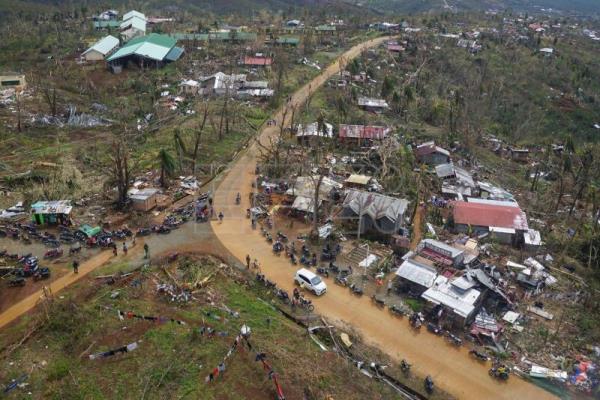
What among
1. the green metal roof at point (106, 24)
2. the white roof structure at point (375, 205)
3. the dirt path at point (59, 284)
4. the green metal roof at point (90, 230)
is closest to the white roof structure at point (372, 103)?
the white roof structure at point (375, 205)

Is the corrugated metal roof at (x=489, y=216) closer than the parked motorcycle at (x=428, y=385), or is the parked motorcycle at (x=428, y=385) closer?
the parked motorcycle at (x=428, y=385)

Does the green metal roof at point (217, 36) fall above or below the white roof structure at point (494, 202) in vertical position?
above

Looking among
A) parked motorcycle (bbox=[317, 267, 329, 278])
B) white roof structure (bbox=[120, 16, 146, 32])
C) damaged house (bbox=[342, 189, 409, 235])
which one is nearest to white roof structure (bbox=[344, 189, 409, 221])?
damaged house (bbox=[342, 189, 409, 235])

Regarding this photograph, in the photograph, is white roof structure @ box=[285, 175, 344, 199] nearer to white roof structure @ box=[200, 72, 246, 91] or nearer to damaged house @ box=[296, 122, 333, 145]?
damaged house @ box=[296, 122, 333, 145]

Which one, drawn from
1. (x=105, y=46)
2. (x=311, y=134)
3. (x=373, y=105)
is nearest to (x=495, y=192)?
(x=311, y=134)

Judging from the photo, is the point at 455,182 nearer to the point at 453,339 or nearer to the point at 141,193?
the point at 453,339

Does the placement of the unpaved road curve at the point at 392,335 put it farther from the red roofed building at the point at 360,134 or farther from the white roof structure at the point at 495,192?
the white roof structure at the point at 495,192

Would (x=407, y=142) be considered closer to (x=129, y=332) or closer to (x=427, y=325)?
(x=427, y=325)
